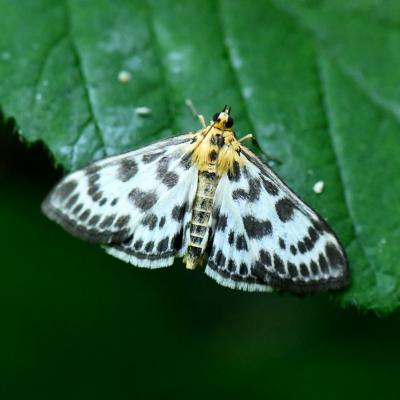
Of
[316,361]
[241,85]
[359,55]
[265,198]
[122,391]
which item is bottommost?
[122,391]

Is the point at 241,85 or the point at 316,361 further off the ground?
the point at 241,85

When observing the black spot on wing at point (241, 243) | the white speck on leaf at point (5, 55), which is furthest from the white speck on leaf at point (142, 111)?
the black spot on wing at point (241, 243)

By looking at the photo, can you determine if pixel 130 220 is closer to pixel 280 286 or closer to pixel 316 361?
pixel 280 286

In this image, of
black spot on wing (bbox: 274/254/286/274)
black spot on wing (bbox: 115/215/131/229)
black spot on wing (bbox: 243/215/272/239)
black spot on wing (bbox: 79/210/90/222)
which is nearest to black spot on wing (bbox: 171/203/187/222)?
black spot on wing (bbox: 115/215/131/229)

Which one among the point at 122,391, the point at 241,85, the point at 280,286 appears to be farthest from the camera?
the point at 122,391

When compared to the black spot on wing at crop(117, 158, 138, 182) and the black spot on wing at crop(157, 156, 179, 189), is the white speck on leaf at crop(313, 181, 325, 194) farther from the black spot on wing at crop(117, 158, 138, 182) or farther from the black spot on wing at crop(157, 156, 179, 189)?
the black spot on wing at crop(117, 158, 138, 182)

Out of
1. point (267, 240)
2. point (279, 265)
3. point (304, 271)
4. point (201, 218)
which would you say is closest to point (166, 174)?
point (201, 218)

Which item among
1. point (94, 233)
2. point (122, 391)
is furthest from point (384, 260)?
point (122, 391)
